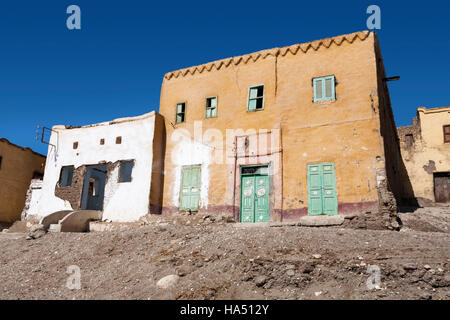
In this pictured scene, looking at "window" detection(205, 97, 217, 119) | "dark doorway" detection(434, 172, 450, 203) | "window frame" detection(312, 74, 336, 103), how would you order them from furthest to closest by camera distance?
"dark doorway" detection(434, 172, 450, 203), "window" detection(205, 97, 217, 119), "window frame" detection(312, 74, 336, 103)

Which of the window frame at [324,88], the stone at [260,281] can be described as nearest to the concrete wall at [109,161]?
the window frame at [324,88]

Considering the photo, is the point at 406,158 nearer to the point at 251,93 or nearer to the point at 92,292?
the point at 251,93

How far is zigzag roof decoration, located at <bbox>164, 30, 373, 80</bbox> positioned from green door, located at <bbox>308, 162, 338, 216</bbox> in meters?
4.36

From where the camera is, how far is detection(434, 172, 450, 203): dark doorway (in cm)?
1969

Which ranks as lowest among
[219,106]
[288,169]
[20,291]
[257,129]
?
[20,291]

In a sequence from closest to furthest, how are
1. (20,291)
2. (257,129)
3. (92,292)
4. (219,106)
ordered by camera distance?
(92,292), (20,291), (257,129), (219,106)

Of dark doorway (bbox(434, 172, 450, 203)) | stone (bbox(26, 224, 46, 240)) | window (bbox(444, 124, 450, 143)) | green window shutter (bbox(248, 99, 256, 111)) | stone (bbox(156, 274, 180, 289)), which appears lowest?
stone (bbox(156, 274, 180, 289))

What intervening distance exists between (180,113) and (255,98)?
3.36 m

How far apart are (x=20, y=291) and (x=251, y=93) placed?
31.5ft

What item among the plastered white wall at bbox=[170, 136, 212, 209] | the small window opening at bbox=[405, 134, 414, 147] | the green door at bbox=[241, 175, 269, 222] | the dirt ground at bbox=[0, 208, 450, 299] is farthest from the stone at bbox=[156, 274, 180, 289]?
the small window opening at bbox=[405, 134, 414, 147]

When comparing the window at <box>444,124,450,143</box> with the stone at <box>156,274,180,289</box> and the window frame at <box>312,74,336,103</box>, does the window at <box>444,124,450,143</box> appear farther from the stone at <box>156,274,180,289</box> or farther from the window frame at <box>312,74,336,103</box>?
the stone at <box>156,274,180,289</box>

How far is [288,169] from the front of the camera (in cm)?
1212
